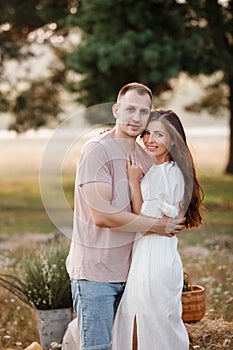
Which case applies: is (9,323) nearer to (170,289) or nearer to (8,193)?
(170,289)

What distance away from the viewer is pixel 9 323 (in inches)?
221

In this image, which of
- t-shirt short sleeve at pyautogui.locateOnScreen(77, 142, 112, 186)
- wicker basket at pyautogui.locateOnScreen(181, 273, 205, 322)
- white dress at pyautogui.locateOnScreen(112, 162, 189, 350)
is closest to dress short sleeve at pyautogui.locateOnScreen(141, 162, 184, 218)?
white dress at pyautogui.locateOnScreen(112, 162, 189, 350)

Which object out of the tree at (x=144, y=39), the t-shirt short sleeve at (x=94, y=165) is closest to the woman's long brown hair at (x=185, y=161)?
the t-shirt short sleeve at (x=94, y=165)

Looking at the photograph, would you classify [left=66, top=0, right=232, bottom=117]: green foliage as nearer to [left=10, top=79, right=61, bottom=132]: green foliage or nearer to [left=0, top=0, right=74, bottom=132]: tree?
[left=0, top=0, right=74, bottom=132]: tree

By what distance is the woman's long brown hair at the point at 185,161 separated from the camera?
161 inches

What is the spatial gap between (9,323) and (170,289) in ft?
6.31

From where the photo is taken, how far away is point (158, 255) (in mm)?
4102

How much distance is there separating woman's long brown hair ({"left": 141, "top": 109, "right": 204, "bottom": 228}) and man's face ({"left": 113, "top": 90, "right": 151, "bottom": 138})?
0.48 feet

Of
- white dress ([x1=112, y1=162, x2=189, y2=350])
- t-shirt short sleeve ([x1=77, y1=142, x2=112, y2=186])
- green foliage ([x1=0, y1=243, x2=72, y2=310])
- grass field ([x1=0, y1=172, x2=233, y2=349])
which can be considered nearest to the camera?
t-shirt short sleeve ([x1=77, y1=142, x2=112, y2=186])

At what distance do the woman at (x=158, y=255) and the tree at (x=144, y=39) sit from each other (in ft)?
26.6

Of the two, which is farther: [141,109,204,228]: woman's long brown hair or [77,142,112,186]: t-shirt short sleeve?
[141,109,204,228]: woman's long brown hair

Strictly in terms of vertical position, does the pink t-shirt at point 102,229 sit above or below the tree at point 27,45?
below

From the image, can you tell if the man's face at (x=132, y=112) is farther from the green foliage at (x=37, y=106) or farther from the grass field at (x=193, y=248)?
the green foliage at (x=37, y=106)

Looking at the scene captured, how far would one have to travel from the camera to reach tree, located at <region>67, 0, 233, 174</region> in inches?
484
